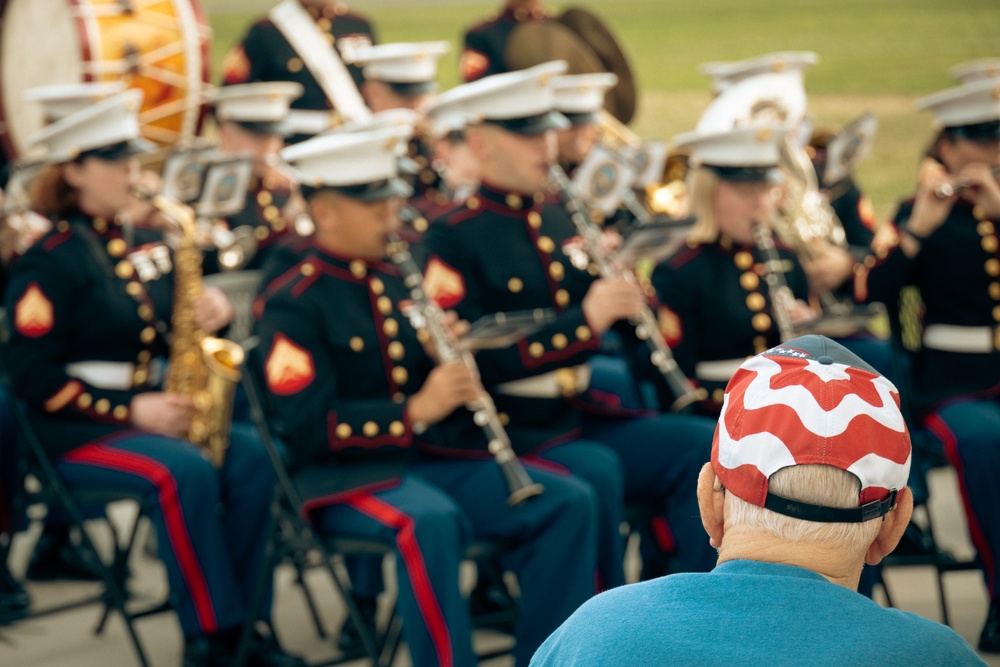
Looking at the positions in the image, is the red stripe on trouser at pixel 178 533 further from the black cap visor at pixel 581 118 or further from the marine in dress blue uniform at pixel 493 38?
the marine in dress blue uniform at pixel 493 38

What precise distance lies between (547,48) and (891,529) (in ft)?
18.0

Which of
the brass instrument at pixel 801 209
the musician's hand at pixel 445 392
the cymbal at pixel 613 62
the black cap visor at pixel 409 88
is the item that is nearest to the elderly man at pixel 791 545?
the musician's hand at pixel 445 392

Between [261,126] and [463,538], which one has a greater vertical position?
[261,126]

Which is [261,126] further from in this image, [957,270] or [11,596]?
[957,270]

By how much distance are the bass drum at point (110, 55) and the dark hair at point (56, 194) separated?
5.93 ft

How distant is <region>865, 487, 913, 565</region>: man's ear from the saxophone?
113 inches

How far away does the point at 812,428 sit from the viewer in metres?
1.65

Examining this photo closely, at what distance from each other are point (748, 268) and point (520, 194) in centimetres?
75

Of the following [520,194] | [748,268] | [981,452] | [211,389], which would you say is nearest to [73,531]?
[211,389]

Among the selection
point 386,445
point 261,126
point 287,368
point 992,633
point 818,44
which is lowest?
point 992,633

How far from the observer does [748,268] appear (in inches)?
177

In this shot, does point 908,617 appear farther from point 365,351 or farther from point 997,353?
point 997,353

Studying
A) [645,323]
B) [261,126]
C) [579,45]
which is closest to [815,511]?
[645,323]

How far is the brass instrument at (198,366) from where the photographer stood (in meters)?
4.36
